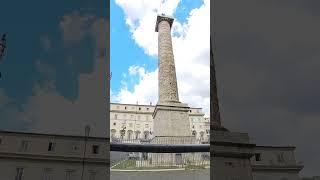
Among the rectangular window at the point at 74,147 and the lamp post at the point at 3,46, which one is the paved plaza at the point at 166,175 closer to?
the rectangular window at the point at 74,147

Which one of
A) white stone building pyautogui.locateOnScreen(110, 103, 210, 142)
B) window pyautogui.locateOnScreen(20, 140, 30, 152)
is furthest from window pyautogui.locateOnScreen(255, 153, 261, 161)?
white stone building pyautogui.locateOnScreen(110, 103, 210, 142)

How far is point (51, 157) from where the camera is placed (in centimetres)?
280

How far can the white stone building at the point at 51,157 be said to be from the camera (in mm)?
2637

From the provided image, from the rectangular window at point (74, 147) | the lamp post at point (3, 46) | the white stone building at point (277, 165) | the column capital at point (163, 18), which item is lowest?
the white stone building at point (277, 165)

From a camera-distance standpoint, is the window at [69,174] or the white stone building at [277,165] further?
the window at [69,174]

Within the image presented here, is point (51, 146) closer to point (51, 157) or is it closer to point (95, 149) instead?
point (51, 157)

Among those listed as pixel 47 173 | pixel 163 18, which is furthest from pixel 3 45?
pixel 163 18

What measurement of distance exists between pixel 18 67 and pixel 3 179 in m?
0.85

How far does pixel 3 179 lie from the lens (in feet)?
8.40

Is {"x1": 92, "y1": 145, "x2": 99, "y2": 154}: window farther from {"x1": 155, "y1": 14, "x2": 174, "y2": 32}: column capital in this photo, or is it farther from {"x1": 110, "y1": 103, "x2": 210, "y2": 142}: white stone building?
{"x1": 110, "y1": 103, "x2": 210, "y2": 142}: white stone building

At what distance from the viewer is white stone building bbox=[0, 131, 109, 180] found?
2.64m

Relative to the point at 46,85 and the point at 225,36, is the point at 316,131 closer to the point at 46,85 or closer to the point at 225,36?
the point at 225,36

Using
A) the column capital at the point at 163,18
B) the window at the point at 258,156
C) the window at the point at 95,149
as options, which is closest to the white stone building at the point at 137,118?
the column capital at the point at 163,18

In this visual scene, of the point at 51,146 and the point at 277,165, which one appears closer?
the point at 277,165
